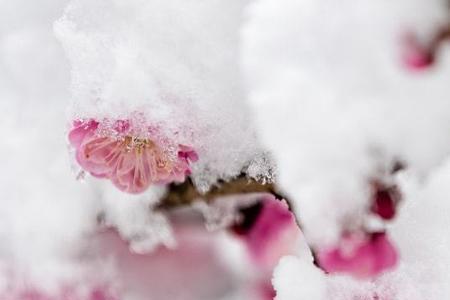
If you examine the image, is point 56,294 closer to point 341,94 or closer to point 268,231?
point 268,231

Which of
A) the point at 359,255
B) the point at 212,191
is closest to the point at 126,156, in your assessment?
the point at 212,191

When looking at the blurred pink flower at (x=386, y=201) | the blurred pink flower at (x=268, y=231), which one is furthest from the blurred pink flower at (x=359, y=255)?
the blurred pink flower at (x=268, y=231)

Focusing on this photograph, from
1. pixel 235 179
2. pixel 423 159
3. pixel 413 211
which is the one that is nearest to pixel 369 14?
pixel 423 159

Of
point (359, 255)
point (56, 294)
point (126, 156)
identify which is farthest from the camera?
point (56, 294)

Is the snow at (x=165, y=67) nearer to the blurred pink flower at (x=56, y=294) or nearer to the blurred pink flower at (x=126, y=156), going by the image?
the blurred pink flower at (x=126, y=156)

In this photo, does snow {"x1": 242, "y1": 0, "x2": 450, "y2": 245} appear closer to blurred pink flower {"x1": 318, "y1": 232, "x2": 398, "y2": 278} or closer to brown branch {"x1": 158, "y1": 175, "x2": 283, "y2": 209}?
blurred pink flower {"x1": 318, "y1": 232, "x2": 398, "y2": 278}

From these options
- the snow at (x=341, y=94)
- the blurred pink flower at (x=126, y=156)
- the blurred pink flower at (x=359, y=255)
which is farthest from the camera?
the blurred pink flower at (x=126, y=156)

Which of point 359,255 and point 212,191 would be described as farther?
point 212,191
